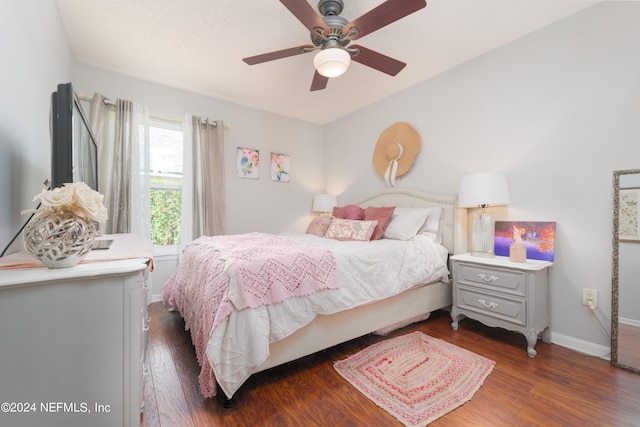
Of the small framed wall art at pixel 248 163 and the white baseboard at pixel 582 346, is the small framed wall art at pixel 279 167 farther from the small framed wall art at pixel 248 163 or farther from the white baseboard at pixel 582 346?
the white baseboard at pixel 582 346

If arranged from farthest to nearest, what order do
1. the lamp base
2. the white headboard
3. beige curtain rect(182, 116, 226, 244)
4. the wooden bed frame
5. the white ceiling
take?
beige curtain rect(182, 116, 226, 244) → the white headboard → the lamp base → the white ceiling → the wooden bed frame

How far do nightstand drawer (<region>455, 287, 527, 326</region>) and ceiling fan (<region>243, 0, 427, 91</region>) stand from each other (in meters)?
1.96

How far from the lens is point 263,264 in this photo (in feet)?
5.13

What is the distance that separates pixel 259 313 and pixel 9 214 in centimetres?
122

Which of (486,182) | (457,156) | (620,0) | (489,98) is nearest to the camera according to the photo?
(620,0)

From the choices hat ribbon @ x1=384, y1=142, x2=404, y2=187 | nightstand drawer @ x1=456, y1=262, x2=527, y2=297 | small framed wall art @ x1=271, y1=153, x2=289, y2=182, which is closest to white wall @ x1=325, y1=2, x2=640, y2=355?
nightstand drawer @ x1=456, y1=262, x2=527, y2=297

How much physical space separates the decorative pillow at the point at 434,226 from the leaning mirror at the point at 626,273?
3.98 feet

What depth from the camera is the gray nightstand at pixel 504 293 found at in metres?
1.94

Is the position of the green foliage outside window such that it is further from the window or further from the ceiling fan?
the ceiling fan

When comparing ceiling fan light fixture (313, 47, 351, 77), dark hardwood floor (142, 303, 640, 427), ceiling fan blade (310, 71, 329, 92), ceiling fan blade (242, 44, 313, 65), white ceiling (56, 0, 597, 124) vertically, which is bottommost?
dark hardwood floor (142, 303, 640, 427)

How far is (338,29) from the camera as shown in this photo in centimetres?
178

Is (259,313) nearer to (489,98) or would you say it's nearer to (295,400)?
(295,400)

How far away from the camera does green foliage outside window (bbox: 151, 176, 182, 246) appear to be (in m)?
3.22

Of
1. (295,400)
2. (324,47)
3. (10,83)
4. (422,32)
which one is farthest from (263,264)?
(422,32)
